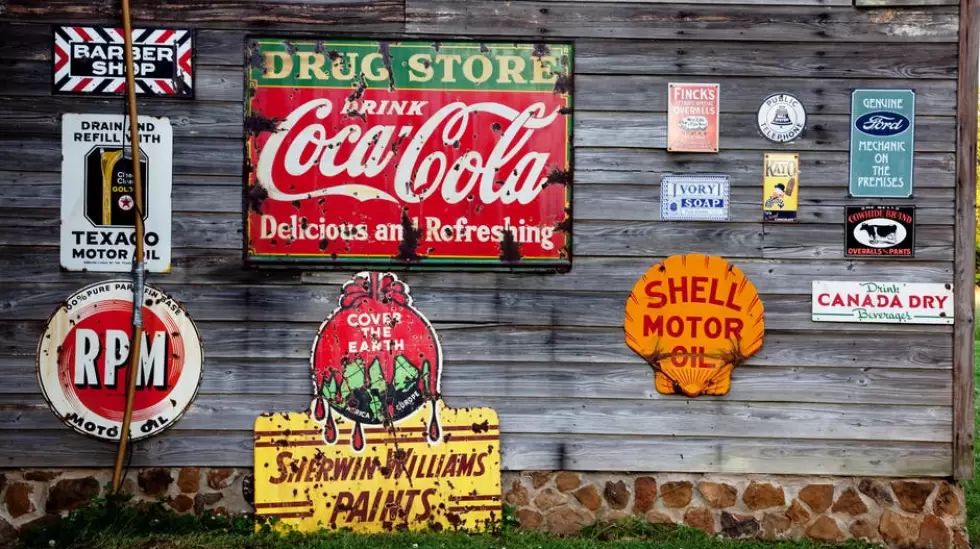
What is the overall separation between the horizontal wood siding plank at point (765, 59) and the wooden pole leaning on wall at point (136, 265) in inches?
113

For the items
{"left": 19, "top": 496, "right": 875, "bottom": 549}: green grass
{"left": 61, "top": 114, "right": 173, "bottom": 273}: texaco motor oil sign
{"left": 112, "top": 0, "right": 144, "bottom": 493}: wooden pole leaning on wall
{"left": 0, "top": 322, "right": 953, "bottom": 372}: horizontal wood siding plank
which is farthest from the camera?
{"left": 0, "top": 322, "right": 953, "bottom": 372}: horizontal wood siding plank

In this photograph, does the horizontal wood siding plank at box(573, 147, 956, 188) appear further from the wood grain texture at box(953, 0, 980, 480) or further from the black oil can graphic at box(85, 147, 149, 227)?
the black oil can graphic at box(85, 147, 149, 227)

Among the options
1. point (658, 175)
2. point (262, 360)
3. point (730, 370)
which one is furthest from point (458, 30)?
point (730, 370)

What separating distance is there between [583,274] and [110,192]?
3.11 m

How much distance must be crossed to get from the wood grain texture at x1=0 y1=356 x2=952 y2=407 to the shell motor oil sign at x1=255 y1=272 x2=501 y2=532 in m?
0.20

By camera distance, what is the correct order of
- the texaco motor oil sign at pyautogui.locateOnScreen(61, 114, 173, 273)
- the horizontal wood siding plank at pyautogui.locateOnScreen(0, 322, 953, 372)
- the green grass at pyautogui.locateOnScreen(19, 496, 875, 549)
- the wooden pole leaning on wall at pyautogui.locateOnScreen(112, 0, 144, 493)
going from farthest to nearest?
1. the horizontal wood siding plank at pyautogui.locateOnScreen(0, 322, 953, 372)
2. the texaco motor oil sign at pyautogui.locateOnScreen(61, 114, 173, 273)
3. the wooden pole leaning on wall at pyautogui.locateOnScreen(112, 0, 144, 493)
4. the green grass at pyautogui.locateOnScreen(19, 496, 875, 549)

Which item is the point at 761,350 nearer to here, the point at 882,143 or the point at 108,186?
the point at 882,143

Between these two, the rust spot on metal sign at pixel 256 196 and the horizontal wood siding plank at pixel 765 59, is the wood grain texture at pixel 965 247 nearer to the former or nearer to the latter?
the horizontal wood siding plank at pixel 765 59

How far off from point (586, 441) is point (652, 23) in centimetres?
279

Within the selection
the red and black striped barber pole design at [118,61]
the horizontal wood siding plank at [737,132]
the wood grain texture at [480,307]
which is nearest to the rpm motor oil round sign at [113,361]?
the wood grain texture at [480,307]


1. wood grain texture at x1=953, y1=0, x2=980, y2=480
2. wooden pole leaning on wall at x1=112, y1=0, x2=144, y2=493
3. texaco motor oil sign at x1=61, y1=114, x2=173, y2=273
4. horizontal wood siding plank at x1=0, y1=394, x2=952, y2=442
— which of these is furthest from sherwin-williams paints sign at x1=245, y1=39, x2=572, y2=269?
wood grain texture at x1=953, y1=0, x2=980, y2=480

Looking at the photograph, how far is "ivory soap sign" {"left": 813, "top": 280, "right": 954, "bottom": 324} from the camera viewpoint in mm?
5535

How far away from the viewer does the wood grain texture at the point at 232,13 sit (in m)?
5.43

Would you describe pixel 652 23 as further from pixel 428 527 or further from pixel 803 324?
pixel 428 527
